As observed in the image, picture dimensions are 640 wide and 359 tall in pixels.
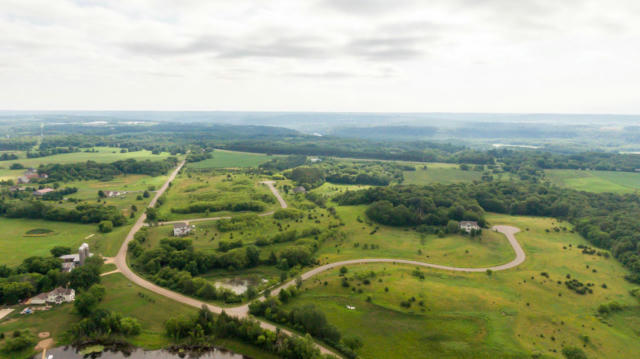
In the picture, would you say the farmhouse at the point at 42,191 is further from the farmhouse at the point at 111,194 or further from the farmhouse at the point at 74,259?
the farmhouse at the point at 74,259

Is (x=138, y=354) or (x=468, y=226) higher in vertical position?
(x=468, y=226)

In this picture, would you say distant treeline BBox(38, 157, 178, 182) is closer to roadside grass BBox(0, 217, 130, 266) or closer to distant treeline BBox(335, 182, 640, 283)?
roadside grass BBox(0, 217, 130, 266)

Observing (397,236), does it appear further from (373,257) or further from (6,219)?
(6,219)

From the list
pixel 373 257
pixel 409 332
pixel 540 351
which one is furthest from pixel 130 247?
pixel 540 351

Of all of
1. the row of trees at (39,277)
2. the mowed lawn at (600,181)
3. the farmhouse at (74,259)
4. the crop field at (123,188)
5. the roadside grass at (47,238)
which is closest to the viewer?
the row of trees at (39,277)

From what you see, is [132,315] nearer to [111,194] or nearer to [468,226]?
[468,226]

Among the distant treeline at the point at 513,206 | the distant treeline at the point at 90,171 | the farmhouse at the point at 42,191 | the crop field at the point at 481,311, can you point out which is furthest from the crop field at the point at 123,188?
the crop field at the point at 481,311

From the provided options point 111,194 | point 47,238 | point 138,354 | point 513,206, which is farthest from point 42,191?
point 513,206
